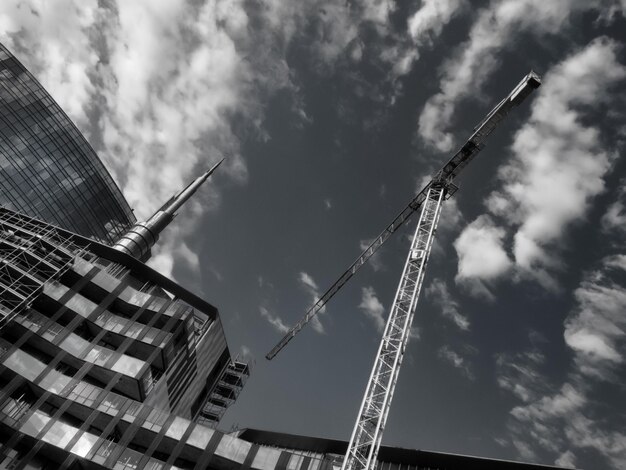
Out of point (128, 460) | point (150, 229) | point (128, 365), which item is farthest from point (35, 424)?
point (150, 229)

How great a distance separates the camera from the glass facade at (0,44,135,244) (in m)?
70.1

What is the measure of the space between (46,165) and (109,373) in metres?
59.4

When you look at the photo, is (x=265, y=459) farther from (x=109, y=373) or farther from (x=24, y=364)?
(x=24, y=364)

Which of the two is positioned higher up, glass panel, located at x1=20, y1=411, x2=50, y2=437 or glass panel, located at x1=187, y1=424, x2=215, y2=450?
glass panel, located at x1=187, y1=424, x2=215, y2=450

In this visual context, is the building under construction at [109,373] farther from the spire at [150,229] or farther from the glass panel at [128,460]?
the spire at [150,229]

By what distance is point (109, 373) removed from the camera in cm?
3675

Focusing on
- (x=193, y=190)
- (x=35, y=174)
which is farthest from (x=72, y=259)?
(x=193, y=190)

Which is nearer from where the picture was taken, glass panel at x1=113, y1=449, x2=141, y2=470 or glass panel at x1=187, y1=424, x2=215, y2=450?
glass panel at x1=113, y1=449, x2=141, y2=470

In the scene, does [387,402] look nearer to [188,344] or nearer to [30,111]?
[188,344]

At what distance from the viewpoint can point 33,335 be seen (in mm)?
35688

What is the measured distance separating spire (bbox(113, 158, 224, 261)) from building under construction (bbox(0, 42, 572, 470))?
86.6ft

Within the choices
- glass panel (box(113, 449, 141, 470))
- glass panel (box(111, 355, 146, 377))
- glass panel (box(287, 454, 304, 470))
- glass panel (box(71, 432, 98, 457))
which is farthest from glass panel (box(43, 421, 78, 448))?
glass panel (box(287, 454, 304, 470))

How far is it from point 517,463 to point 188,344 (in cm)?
3569

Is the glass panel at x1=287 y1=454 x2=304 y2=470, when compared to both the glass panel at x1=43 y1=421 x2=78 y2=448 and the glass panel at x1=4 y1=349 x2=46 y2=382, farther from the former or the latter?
the glass panel at x1=4 y1=349 x2=46 y2=382
